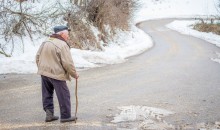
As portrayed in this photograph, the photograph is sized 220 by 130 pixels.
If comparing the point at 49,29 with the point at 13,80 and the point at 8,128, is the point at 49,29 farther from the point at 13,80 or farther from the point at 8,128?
the point at 8,128

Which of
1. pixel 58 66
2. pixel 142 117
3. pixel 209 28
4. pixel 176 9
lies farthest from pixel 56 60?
pixel 176 9

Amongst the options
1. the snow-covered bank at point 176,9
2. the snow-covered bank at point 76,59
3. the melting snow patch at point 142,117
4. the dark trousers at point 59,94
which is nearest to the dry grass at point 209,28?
the snow-covered bank at point 76,59

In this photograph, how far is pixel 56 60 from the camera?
637 centimetres

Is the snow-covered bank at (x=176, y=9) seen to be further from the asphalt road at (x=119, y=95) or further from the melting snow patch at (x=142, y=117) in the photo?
the melting snow patch at (x=142, y=117)

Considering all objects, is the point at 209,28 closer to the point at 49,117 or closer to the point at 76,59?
the point at 76,59

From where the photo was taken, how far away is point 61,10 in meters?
20.4

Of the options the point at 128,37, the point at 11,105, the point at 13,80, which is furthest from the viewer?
the point at 128,37

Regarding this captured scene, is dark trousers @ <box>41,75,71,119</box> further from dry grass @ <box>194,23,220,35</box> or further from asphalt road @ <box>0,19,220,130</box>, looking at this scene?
dry grass @ <box>194,23,220,35</box>

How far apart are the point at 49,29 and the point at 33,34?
1.20m

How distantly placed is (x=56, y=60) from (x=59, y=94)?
63 centimetres

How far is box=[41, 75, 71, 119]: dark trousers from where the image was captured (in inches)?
254

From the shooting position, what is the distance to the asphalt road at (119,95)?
690 centimetres

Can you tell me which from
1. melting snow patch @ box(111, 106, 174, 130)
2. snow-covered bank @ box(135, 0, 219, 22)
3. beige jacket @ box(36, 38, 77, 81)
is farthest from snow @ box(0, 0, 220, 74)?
snow-covered bank @ box(135, 0, 219, 22)

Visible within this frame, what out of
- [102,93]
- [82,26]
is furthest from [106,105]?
[82,26]
